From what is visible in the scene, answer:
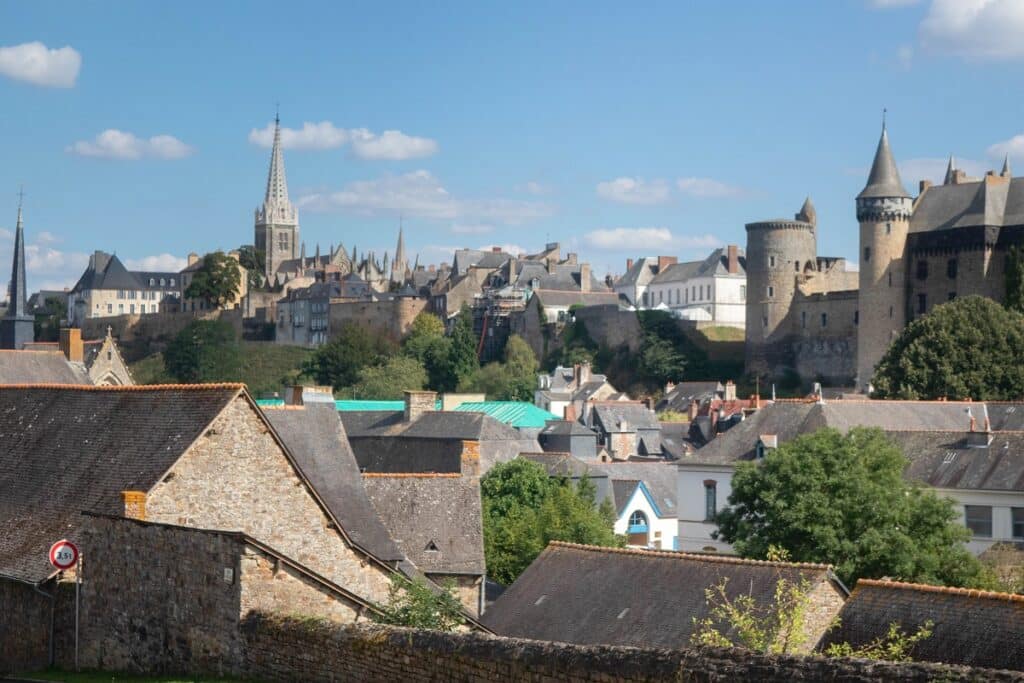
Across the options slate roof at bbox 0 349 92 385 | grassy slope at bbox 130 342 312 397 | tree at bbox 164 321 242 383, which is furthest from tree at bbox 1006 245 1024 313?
tree at bbox 164 321 242 383

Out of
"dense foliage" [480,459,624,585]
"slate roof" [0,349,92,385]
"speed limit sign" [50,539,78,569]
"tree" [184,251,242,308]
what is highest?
"tree" [184,251,242,308]

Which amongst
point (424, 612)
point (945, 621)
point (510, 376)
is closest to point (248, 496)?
point (424, 612)

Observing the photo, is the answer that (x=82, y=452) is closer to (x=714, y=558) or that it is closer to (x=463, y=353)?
(x=714, y=558)

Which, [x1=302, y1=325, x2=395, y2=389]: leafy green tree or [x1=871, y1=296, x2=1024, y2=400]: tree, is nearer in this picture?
[x1=871, y1=296, x2=1024, y2=400]: tree

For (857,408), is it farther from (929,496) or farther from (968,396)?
(968,396)

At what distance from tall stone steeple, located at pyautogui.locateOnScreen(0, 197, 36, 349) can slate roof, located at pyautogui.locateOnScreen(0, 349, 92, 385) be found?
16.0 meters

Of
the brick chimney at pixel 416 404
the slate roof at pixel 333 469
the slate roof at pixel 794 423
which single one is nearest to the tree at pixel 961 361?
the slate roof at pixel 794 423

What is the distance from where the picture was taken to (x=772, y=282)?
109 metres

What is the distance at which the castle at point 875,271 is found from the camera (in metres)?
90.4

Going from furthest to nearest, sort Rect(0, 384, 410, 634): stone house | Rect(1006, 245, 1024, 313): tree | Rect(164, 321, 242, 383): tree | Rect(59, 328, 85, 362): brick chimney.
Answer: Rect(164, 321, 242, 383): tree < Rect(1006, 245, 1024, 313): tree < Rect(59, 328, 85, 362): brick chimney < Rect(0, 384, 410, 634): stone house

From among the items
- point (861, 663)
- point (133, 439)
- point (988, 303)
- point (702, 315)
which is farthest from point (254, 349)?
point (861, 663)

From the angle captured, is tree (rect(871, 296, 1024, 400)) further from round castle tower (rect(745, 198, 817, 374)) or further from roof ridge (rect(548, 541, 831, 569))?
roof ridge (rect(548, 541, 831, 569))

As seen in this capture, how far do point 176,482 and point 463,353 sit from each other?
104 m

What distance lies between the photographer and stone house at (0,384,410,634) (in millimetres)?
18062
